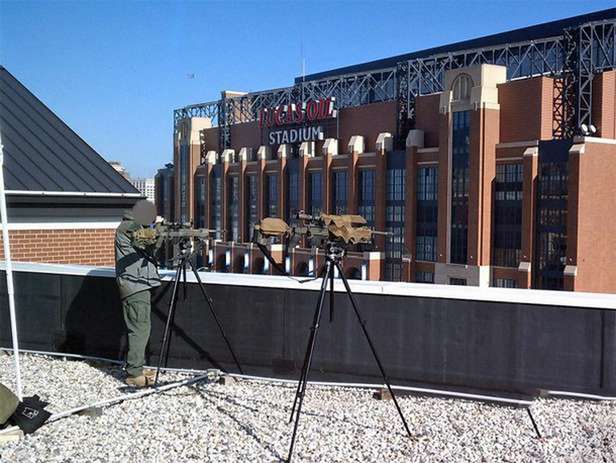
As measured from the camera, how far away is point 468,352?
7.21m

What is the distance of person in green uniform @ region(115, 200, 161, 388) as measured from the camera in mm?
7379

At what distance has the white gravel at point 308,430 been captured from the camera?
534 cm

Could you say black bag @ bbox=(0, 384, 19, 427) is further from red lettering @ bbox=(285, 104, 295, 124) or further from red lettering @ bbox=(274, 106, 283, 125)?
red lettering @ bbox=(274, 106, 283, 125)

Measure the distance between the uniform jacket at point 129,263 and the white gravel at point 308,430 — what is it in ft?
3.67

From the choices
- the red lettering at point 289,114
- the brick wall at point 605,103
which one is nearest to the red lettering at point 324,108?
the red lettering at point 289,114

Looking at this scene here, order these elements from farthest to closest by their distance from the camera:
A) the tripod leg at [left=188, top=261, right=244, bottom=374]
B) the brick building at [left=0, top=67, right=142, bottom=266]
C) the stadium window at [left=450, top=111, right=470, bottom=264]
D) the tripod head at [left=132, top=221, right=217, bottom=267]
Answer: the stadium window at [left=450, top=111, right=470, bottom=264] → the brick building at [left=0, top=67, right=142, bottom=266] → the tripod leg at [left=188, top=261, right=244, bottom=374] → the tripod head at [left=132, top=221, right=217, bottom=267]

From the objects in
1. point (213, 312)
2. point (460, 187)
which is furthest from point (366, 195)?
point (213, 312)

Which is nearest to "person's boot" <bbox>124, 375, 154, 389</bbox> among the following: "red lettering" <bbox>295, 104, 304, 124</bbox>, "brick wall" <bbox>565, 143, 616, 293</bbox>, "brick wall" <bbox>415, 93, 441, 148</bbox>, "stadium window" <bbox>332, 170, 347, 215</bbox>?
"brick wall" <bbox>565, 143, 616, 293</bbox>

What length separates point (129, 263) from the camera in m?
7.52

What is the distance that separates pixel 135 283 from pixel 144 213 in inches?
30.9

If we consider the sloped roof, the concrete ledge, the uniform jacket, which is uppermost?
the sloped roof

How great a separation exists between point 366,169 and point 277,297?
2033 inches

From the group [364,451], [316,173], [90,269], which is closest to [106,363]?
[90,269]

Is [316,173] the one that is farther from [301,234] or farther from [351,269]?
[301,234]
